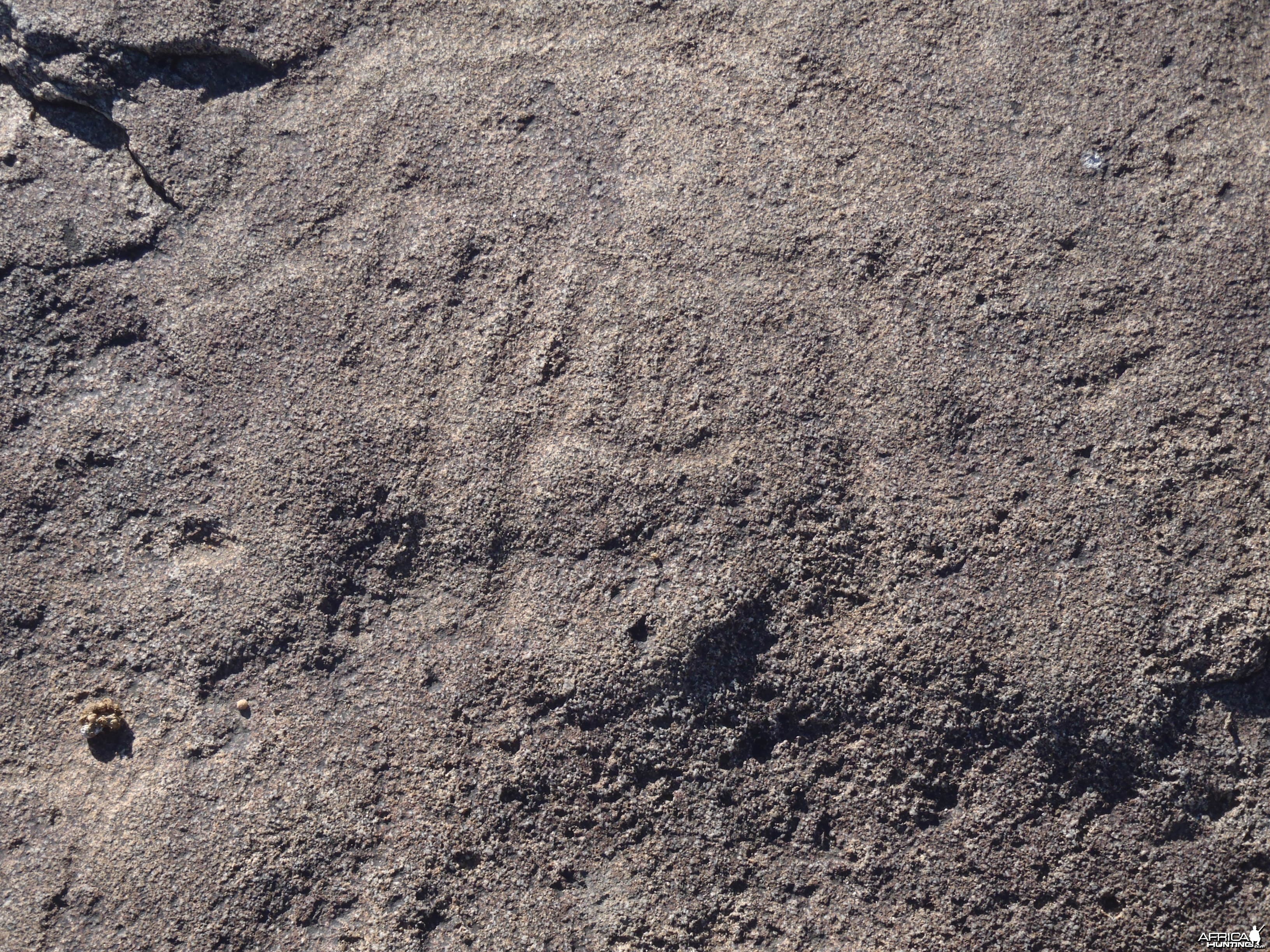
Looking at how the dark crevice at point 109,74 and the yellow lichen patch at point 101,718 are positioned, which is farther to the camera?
the dark crevice at point 109,74

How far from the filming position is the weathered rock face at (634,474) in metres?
1.08

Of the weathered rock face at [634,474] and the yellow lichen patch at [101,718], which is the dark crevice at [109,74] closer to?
the weathered rock face at [634,474]

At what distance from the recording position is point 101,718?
118 cm

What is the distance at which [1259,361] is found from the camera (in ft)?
3.89

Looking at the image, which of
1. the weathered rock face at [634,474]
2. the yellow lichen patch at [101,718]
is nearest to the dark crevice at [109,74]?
the weathered rock face at [634,474]

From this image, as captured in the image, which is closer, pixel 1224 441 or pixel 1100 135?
pixel 1224 441

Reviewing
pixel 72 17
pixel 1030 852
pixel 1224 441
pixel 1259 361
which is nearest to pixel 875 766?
pixel 1030 852

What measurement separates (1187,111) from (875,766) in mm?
953

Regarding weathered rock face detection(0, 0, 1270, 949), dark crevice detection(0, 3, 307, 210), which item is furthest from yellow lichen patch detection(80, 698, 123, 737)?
dark crevice detection(0, 3, 307, 210)

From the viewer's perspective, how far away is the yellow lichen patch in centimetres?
118

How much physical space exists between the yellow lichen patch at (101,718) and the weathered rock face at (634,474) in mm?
14

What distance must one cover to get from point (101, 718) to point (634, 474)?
0.71 meters

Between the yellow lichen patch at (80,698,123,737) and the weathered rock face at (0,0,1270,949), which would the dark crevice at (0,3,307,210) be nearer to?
the weathered rock face at (0,0,1270,949)

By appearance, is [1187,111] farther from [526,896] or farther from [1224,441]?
[526,896]
